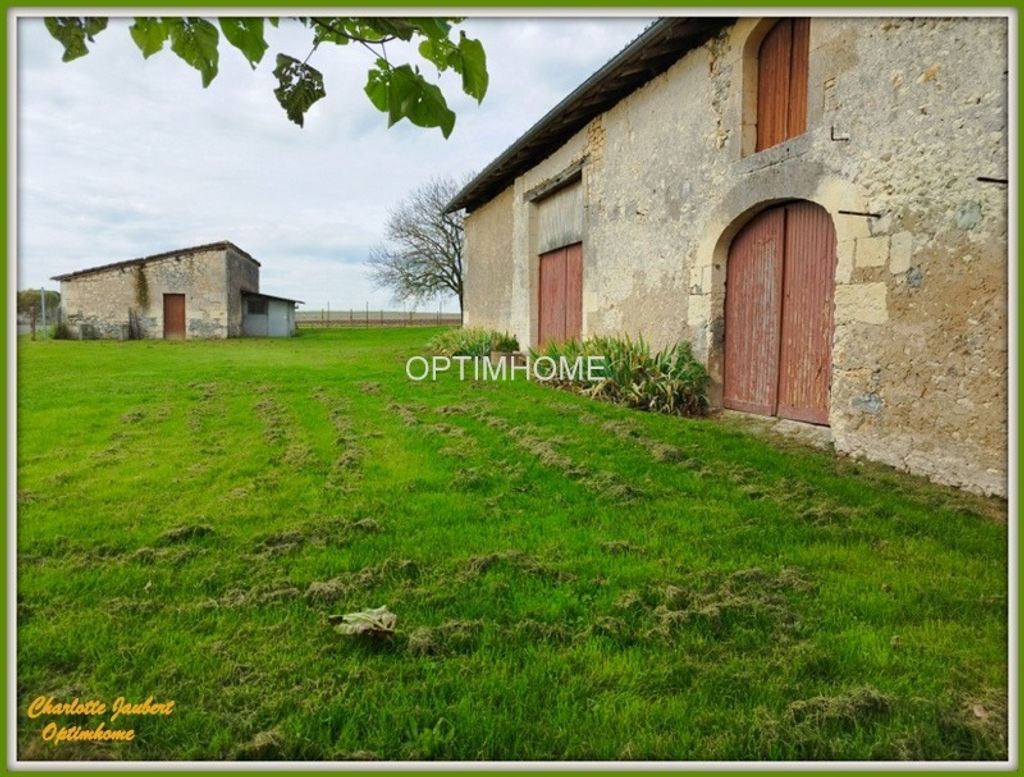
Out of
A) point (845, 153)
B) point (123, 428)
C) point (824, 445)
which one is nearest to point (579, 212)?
point (845, 153)

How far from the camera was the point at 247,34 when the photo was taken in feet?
5.01

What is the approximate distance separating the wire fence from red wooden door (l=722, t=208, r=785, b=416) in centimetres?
1260

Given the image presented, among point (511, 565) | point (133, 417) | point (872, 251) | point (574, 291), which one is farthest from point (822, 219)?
point (133, 417)

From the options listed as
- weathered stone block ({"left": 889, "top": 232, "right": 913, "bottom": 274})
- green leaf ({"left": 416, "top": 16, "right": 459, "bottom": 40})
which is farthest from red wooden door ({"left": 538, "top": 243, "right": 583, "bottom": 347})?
green leaf ({"left": 416, "top": 16, "right": 459, "bottom": 40})

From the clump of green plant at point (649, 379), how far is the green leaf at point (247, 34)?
539 cm

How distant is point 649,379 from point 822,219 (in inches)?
94.1

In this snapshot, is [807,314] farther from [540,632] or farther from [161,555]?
[161,555]

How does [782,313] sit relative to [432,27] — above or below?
below

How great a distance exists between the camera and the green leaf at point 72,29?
5.10 ft

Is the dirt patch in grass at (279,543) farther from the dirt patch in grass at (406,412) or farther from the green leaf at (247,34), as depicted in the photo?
the dirt patch in grass at (406,412)

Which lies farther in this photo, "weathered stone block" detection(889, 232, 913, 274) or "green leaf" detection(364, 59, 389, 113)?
"weathered stone block" detection(889, 232, 913, 274)

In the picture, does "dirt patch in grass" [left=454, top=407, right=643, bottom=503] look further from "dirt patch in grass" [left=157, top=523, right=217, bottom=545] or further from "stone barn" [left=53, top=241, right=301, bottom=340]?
"stone barn" [left=53, top=241, right=301, bottom=340]

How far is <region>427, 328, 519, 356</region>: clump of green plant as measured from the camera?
11.6 m

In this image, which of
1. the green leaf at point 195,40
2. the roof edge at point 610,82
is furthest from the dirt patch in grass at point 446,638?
the roof edge at point 610,82
